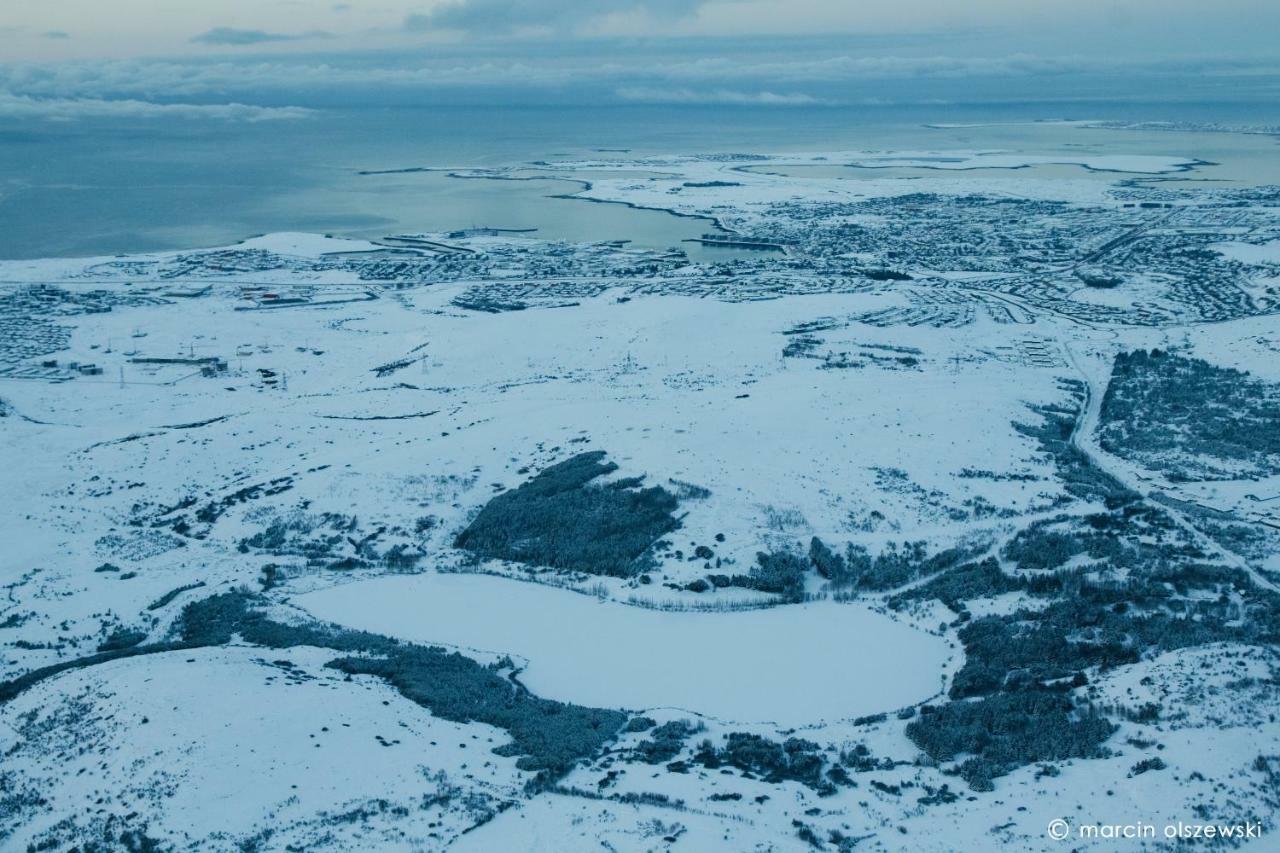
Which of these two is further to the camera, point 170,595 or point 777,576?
point 170,595

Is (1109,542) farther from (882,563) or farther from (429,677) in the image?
(429,677)

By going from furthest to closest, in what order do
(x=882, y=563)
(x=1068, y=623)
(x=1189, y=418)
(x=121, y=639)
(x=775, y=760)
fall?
(x=1189, y=418), (x=882, y=563), (x=121, y=639), (x=1068, y=623), (x=775, y=760)

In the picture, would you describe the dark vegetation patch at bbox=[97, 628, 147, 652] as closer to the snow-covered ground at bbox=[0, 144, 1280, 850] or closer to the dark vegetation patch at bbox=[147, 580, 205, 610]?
the snow-covered ground at bbox=[0, 144, 1280, 850]

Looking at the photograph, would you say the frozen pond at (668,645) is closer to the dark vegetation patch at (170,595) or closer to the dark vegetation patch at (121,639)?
the dark vegetation patch at (170,595)

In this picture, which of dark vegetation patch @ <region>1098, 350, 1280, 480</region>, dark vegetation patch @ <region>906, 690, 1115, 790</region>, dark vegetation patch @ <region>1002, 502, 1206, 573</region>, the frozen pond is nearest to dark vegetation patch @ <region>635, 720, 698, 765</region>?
the frozen pond

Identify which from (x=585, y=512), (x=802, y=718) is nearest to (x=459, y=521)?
(x=585, y=512)

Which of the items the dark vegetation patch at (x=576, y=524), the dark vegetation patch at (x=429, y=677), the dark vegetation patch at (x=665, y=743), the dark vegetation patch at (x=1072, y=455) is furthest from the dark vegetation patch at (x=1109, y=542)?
the dark vegetation patch at (x=429, y=677)

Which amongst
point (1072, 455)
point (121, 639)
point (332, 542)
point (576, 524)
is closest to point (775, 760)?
point (576, 524)
